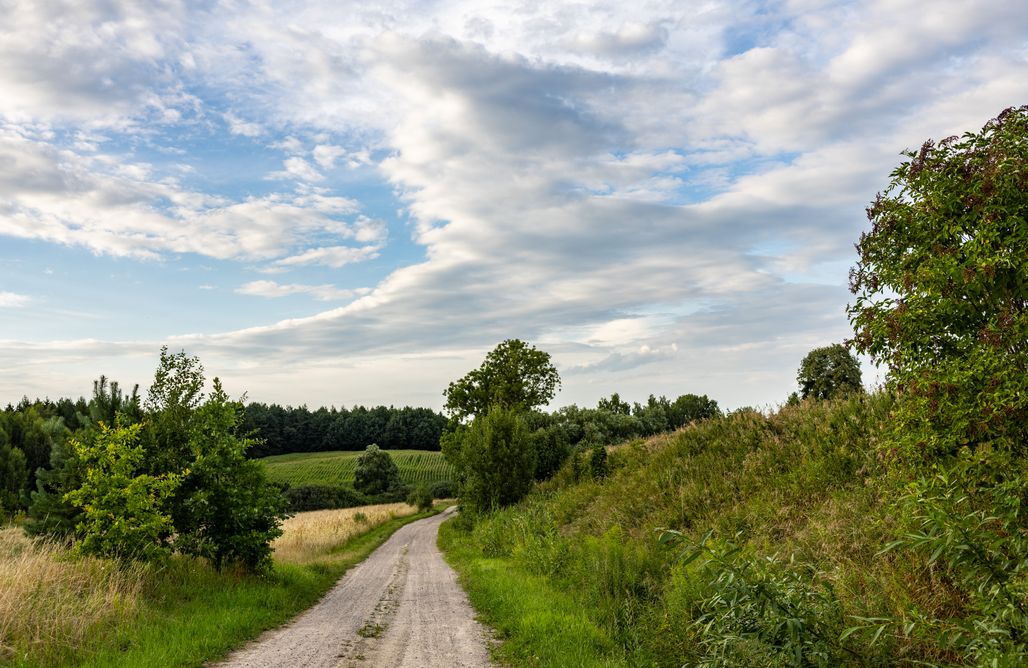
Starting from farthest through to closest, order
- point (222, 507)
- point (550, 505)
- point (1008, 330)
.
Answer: point (550, 505), point (222, 507), point (1008, 330)

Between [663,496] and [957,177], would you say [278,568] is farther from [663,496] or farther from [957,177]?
[957,177]

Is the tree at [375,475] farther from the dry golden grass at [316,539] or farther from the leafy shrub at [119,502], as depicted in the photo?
the leafy shrub at [119,502]

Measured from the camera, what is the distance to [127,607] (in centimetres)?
1031

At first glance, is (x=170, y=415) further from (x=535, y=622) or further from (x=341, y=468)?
(x=341, y=468)

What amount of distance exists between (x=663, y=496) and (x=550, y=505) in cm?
843

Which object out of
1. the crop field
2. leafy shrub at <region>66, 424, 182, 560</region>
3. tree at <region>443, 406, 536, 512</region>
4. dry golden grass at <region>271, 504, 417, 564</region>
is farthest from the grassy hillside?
the crop field

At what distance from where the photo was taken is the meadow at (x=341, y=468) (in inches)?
3770

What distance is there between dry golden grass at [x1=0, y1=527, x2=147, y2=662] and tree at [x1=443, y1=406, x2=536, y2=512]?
20.0m

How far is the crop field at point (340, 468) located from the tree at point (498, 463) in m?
58.1

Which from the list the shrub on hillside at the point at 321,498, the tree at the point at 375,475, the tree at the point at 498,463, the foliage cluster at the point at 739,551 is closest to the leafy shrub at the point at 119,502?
the foliage cluster at the point at 739,551

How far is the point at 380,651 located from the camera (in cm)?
966

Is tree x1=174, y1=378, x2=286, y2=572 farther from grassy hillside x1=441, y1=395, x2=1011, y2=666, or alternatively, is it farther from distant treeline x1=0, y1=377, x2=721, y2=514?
grassy hillside x1=441, y1=395, x2=1011, y2=666

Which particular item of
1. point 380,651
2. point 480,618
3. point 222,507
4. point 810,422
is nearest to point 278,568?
point 222,507

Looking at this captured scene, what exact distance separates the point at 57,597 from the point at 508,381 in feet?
156
